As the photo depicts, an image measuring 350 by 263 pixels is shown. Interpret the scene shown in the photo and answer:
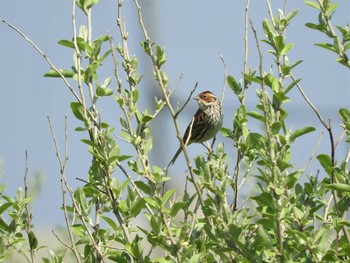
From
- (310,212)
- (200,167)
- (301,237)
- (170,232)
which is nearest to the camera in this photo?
(301,237)

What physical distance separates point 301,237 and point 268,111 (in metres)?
0.69

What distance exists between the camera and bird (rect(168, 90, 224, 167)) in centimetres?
835

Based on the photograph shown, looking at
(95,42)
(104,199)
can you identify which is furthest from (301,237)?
(95,42)

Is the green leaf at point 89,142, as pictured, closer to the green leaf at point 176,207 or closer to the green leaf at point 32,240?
the green leaf at point 176,207

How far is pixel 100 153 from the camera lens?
166 inches

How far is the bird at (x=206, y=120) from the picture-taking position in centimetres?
835

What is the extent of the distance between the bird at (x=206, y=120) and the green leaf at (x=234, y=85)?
2915 millimetres

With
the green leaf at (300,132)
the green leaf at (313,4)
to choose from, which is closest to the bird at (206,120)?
the green leaf at (313,4)

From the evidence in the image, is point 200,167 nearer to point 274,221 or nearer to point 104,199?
point 104,199

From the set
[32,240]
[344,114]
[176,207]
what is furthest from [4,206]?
[344,114]

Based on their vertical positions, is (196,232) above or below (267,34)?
below

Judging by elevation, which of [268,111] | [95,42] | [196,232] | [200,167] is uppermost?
[95,42]

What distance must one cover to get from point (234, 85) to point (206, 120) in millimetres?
3610

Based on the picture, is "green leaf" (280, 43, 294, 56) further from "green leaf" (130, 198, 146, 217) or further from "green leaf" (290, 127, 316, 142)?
"green leaf" (130, 198, 146, 217)
